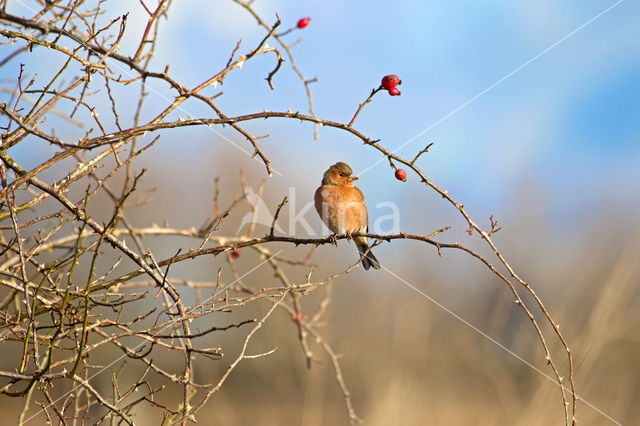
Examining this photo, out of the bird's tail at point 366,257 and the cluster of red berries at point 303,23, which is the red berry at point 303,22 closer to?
the cluster of red berries at point 303,23

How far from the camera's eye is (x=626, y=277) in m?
4.49

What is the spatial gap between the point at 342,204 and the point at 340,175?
0.26 metres

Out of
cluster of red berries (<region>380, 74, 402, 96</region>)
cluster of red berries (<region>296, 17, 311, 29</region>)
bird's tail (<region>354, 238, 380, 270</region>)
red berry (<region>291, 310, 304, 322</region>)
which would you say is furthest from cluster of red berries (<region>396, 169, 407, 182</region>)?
bird's tail (<region>354, 238, 380, 270</region>)

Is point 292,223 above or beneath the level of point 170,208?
beneath

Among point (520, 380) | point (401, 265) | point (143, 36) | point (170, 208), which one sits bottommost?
point (520, 380)

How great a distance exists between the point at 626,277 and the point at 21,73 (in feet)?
13.1

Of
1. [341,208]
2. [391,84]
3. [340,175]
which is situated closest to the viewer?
[391,84]

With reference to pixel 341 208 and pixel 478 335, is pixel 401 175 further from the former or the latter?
pixel 478 335

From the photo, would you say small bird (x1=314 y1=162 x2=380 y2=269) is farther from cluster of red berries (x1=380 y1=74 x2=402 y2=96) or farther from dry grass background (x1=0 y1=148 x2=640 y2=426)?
cluster of red berries (x1=380 y1=74 x2=402 y2=96)

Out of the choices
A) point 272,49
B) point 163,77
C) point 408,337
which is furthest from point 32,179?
point 408,337

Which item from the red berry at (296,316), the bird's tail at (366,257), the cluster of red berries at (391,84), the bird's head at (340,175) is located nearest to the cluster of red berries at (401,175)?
the cluster of red berries at (391,84)

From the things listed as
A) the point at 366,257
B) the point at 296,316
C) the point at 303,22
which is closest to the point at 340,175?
the point at 366,257

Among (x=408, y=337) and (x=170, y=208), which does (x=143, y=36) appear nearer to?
(x=408, y=337)

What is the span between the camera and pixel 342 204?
5.14m
